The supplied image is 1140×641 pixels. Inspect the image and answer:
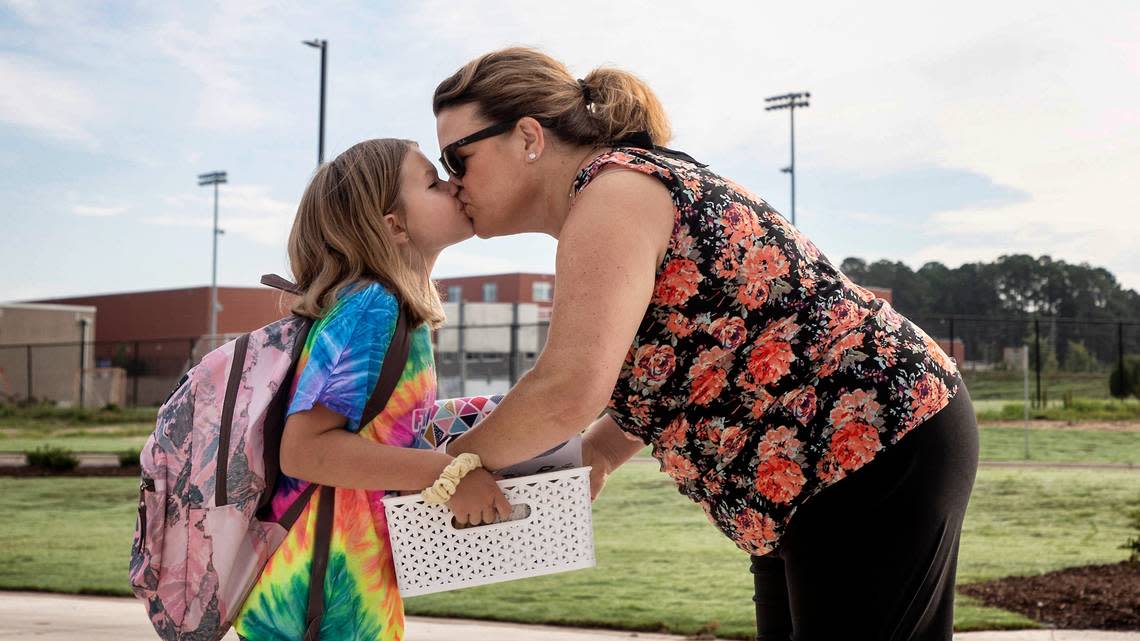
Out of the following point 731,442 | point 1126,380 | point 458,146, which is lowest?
point 1126,380

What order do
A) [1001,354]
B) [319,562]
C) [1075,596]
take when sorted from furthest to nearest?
[1001,354], [1075,596], [319,562]

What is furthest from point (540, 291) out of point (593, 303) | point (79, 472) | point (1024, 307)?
point (593, 303)

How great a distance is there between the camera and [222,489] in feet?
6.97

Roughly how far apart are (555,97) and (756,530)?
926 millimetres

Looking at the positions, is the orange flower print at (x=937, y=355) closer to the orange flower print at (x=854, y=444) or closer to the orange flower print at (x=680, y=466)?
the orange flower print at (x=854, y=444)

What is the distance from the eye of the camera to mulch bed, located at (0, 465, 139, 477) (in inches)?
640

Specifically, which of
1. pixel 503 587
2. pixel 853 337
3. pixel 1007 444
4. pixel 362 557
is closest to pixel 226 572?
pixel 362 557

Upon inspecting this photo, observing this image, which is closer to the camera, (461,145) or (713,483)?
(713,483)

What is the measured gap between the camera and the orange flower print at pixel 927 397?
6.44 feet

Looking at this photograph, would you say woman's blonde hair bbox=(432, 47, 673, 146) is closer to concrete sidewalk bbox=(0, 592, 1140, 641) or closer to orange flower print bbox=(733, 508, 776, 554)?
orange flower print bbox=(733, 508, 776, 554)

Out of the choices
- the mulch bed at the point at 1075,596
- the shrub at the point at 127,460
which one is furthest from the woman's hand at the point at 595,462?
the shrub at the point at 127,460

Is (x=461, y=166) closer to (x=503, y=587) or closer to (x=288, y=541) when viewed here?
(x=288, y=541)

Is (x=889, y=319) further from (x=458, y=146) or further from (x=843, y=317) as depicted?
(x=458, y=146)

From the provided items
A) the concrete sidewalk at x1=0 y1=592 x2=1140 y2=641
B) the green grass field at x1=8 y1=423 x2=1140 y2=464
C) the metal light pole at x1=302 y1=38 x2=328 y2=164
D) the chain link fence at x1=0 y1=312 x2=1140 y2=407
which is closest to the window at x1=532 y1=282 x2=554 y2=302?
the chain link fence at x1=0 y1=312 x2=1140 y2=407
